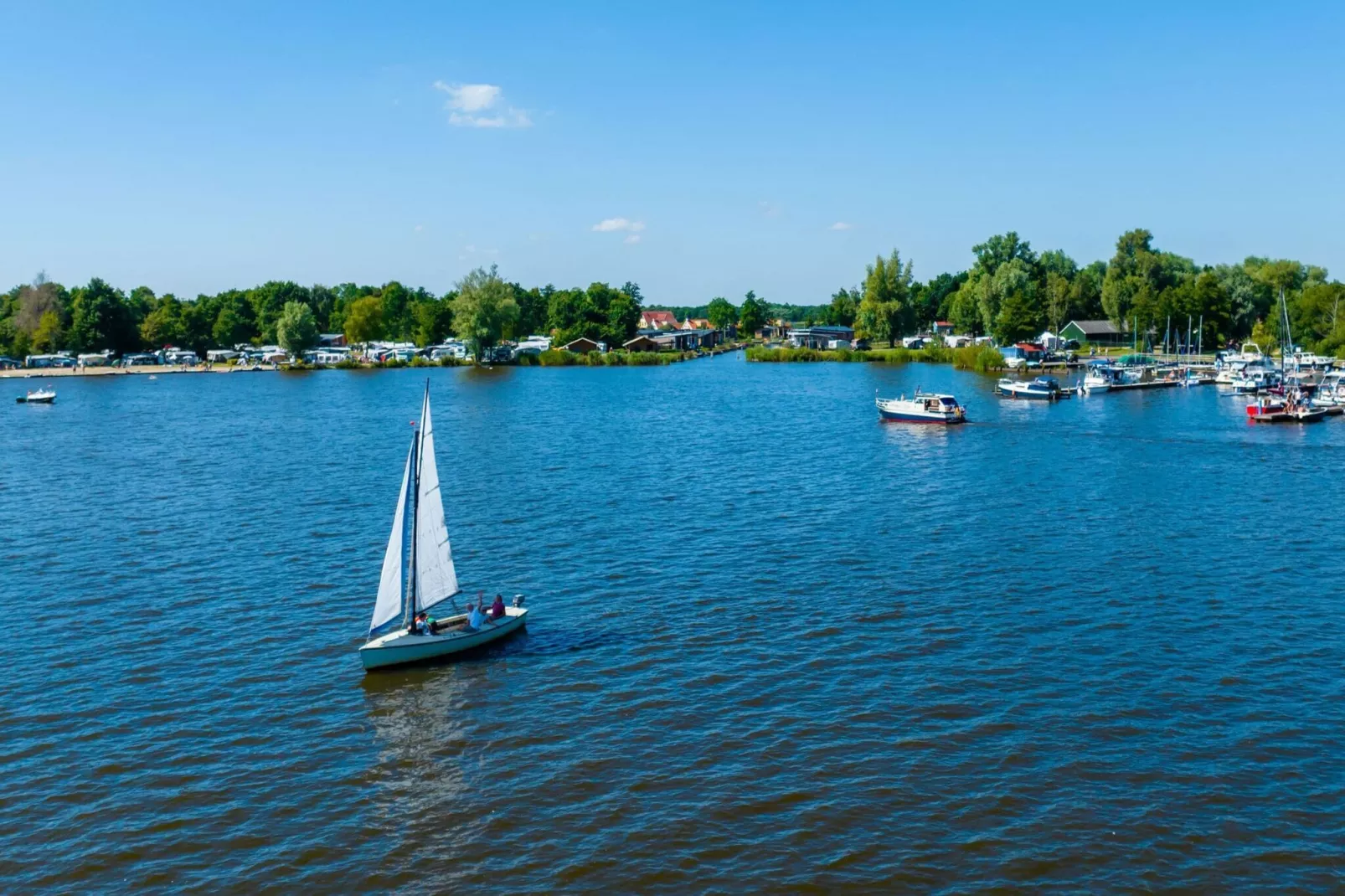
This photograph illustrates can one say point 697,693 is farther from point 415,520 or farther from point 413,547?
point 415,520

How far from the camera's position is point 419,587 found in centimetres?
3803

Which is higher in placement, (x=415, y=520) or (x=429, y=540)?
(x=415, y=520)

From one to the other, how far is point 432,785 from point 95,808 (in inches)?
337

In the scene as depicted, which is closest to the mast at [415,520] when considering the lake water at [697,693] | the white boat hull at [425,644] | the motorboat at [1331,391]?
the white boat hull at [425,644]

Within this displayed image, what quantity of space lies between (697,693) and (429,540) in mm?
11320

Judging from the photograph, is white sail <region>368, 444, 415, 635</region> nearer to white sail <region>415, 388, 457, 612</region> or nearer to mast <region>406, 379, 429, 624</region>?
mast <region>406, 379, 429, 624</region>

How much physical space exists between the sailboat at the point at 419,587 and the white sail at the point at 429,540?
0.03 meters

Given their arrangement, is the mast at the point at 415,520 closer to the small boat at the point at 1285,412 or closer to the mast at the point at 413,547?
the mast at the point at 413,547

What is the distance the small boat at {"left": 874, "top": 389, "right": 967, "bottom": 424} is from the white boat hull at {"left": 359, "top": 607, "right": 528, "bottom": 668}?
74.6m

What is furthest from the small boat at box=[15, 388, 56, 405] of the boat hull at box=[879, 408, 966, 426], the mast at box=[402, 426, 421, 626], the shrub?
the shrub

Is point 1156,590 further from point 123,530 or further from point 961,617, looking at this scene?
point 123,530

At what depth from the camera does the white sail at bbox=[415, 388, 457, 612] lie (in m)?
37.8

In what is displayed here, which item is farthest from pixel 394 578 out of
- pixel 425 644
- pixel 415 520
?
pixel 425 644

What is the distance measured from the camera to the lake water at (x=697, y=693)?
25344mm
